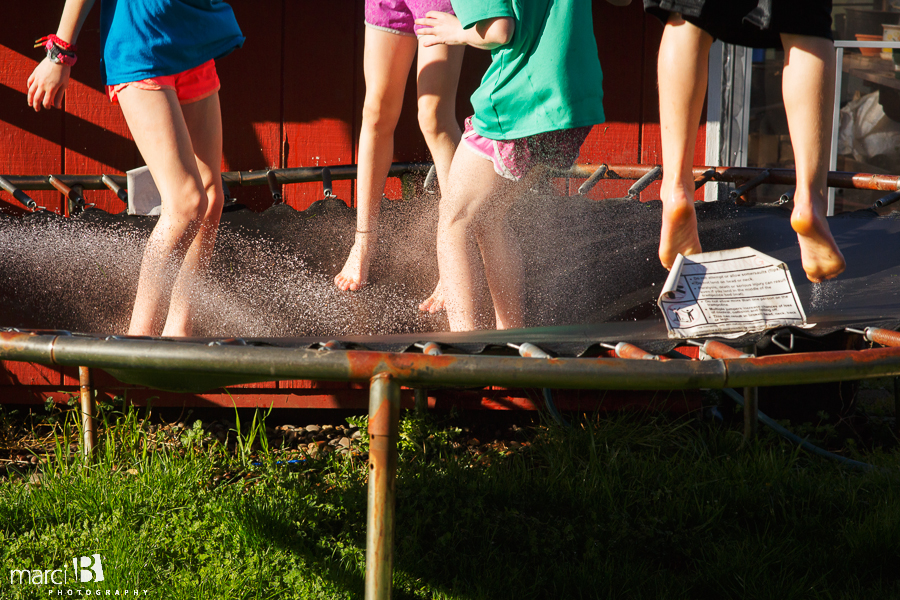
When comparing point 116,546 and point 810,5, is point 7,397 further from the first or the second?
point 810,5

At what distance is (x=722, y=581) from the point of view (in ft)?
4.68

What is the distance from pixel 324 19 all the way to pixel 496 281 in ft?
6.32

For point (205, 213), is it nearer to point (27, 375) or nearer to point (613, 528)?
point (27, 375)

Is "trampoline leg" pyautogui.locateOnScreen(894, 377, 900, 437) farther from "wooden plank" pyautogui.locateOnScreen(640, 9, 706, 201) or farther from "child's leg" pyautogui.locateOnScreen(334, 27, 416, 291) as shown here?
"child's leg" pyautogui.locateOnScreen(334, 27, 416, 291)

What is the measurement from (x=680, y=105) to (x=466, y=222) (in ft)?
1.72

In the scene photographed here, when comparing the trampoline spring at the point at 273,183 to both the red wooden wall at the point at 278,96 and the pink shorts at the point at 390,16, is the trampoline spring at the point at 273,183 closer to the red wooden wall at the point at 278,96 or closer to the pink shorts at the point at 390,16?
the red wooden wall at the point at 278,96

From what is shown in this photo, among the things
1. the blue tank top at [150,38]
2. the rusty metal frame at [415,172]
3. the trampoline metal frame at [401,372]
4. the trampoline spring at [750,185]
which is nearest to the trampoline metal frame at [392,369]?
the trampoline metal frame at [401,372]

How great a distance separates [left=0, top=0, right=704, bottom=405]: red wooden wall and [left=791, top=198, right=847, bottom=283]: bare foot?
6.35 ft

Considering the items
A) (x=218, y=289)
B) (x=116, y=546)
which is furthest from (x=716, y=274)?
(x=218, y=289)

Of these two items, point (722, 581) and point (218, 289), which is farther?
point (218, 289)

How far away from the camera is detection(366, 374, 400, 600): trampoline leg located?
0.95 metres

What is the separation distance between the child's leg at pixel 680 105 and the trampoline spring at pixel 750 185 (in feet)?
5.15

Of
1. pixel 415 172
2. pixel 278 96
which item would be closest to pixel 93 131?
pixel 278 96

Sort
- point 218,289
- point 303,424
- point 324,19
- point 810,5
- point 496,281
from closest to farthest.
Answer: point 810,5, point 496,281, point 218,289, point 303,424, point 324,19
